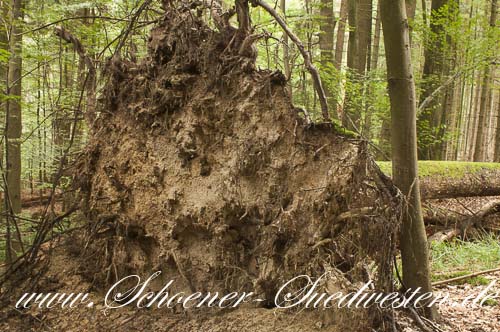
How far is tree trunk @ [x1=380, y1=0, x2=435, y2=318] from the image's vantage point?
134 inches

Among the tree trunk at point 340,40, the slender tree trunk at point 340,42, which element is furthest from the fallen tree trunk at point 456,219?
the tree trunk at point 340,40

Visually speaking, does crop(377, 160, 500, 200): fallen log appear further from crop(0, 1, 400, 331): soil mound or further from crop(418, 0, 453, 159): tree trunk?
crop(0, 1, 400, 331): soil mound

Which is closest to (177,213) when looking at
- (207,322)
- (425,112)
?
(207,322)

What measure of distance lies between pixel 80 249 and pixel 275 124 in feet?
6.42

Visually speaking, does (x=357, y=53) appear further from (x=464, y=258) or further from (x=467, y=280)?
(x=467, y=280)

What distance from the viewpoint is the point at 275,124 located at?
3.13m

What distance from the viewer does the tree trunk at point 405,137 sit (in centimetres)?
341

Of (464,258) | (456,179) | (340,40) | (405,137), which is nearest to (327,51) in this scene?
(456,179)

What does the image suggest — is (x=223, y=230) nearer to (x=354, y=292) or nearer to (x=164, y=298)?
(x=164, y=298)

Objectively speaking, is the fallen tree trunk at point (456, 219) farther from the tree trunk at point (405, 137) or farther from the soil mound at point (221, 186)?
the soil mound at point (221, 186)

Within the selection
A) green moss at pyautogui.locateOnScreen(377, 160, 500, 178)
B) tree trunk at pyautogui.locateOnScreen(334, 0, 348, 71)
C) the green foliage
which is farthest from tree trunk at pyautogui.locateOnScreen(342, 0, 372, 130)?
the green foliage

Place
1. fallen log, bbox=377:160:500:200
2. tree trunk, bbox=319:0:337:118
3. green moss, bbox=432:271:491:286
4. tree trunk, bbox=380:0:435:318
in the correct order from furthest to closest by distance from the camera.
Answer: tree trunk, bbox=319:0:337:118, fallen log, bbox=377:160:500:200, green moss, bbox=432:271:491:286, tree trunk, bbox=380:0:435:318

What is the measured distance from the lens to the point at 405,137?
3.47 metres

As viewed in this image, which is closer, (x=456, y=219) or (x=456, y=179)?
(x=456, y=219)
